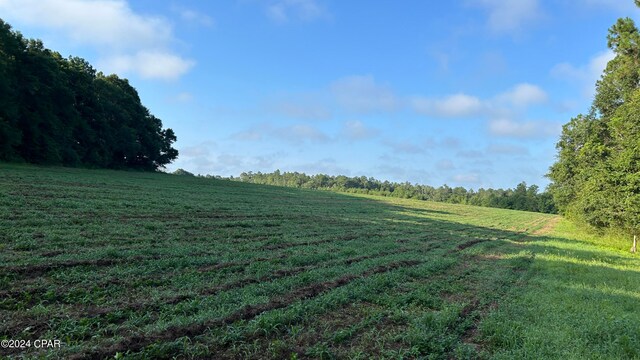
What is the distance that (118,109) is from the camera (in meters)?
54.6

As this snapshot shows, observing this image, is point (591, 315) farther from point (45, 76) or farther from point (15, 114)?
point (45, 76)

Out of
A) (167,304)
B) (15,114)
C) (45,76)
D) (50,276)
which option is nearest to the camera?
(167,304)

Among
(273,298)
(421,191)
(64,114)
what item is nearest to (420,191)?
(421,191)

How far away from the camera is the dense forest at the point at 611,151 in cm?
2375

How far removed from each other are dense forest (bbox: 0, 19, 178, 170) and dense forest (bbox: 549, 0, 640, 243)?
5095 cm

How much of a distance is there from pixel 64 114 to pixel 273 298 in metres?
47.8

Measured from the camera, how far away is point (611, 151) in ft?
98.8

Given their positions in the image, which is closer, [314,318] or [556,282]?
[314,318]

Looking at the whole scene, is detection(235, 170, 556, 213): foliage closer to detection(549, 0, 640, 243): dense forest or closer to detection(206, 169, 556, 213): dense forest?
detection(206, 169, 556, 213): dense forest

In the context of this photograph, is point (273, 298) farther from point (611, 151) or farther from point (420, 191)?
point (420, 191)

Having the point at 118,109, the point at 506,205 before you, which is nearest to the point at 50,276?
the point at 118,109

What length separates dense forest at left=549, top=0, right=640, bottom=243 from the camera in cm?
2375

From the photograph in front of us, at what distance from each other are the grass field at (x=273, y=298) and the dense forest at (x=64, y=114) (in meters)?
28.1

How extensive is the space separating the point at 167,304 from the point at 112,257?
12.2 ft
